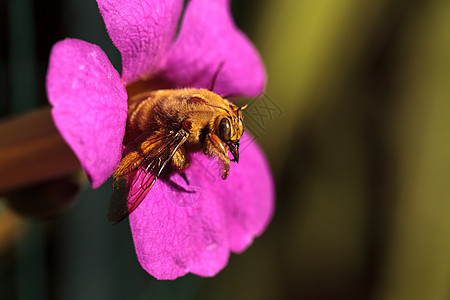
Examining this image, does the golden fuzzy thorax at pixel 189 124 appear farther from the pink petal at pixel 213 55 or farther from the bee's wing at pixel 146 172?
the pink petal at pixel 213 55

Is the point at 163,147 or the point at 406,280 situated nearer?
the point at 163,147

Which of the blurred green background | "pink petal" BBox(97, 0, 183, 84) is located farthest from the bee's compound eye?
the blurred green background

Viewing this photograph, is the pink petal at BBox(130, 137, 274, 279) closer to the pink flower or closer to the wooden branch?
the pink flower

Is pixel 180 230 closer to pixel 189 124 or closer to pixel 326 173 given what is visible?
pixel 189 124

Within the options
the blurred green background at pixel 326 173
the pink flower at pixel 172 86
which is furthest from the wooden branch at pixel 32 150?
the blurred green background at pixel 326 173

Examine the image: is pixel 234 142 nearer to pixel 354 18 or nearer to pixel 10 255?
pixel 10 255

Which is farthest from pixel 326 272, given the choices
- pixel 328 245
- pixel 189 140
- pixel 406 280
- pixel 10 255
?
pixel 189 140
